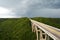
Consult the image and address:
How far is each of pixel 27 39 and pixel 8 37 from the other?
5560 mm

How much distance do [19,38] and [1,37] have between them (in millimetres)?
5448

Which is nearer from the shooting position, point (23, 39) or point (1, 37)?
point (23, 39)

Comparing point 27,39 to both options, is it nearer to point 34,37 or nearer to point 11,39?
point 34,37

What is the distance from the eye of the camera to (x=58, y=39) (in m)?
8.84

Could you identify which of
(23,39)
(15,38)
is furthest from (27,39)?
(15,38)

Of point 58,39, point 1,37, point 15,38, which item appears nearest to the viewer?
point 58,39

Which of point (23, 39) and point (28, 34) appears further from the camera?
point (28, 34)

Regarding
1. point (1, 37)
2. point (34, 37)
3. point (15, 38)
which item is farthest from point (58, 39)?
point (1, 37)

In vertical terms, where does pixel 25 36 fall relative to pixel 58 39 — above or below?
below

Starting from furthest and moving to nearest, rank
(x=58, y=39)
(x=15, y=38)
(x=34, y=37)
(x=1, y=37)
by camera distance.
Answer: (x=1, y=37)
(x=15, y=38)
(x=34, y=37)
(x=58, y=39)

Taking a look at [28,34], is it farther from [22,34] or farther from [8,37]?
[8,37]

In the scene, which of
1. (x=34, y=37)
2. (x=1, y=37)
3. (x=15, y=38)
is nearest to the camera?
(x=34, y=37)

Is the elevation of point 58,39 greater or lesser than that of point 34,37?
greater

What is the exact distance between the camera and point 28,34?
118ft
